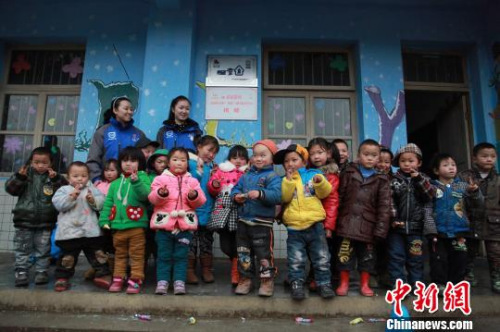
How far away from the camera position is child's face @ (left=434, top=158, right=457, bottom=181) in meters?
3.49

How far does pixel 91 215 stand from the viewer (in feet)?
11.0

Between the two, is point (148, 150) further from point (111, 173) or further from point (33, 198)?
point (33, 198)

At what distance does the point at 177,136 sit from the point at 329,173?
1686 mm

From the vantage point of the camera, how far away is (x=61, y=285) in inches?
125

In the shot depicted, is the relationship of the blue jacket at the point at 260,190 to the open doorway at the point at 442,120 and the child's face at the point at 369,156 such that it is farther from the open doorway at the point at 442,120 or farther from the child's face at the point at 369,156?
the open doorway at the point at 442,120

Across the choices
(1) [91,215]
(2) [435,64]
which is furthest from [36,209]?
(2) [435,64]

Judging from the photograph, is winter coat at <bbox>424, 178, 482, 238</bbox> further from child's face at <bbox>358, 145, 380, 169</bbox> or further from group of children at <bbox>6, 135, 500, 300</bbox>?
child's face at <bbox>358, 145, 380, 169</bbox>

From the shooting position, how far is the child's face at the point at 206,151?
371 centimetres

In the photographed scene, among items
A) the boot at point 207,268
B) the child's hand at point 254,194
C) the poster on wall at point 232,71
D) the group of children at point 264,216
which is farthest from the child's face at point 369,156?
the poster on wall at point 232,71

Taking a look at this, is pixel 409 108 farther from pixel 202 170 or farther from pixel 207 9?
pixel 202 170

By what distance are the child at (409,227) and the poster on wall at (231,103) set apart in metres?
2.65

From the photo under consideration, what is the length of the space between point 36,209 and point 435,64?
6069mm

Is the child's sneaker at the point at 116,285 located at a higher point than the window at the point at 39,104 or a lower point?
lower

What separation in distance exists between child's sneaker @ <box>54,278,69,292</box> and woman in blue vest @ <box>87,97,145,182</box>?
38.6 inches
